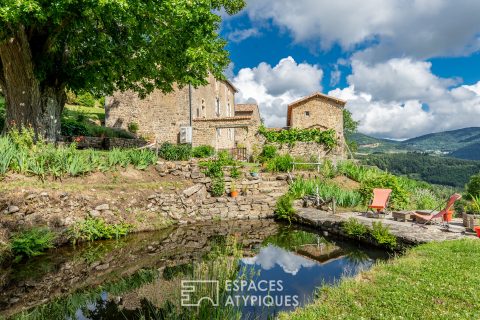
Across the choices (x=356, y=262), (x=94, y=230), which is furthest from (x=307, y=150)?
(x=94, y=230)

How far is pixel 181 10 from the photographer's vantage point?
346 inches

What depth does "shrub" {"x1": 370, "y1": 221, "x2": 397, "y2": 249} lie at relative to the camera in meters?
7.16

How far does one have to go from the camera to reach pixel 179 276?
574 centimetres

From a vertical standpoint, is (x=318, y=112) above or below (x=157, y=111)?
above

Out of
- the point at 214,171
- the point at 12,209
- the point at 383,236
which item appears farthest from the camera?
the point at 214,171

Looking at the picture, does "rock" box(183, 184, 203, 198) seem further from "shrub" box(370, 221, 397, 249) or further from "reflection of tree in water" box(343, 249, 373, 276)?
"shrub" box(370, 221, 397, 249)

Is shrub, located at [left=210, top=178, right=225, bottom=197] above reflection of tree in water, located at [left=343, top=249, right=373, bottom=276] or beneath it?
above

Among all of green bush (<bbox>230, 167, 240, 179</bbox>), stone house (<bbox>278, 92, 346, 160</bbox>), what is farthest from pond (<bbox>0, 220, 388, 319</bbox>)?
stone house (<bbox>278, 92, 346, 160</bbox>)

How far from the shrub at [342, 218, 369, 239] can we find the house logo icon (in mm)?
5468

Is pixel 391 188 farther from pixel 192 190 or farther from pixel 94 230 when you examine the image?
pixel 94 230

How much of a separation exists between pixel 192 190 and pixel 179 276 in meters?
6.09

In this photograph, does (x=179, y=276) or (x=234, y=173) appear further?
(x=234, y=173)

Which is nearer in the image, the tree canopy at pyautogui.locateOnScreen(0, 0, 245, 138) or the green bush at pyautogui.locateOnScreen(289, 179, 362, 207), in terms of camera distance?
the tree canopy at pyautogui.locateOnScreen(0, 0, 245, 138)

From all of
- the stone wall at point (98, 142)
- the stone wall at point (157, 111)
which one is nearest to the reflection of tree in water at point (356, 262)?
the stone wall at point (98, 142)
